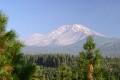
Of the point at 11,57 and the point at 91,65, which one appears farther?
the point at 91,65

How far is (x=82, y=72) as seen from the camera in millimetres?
24281

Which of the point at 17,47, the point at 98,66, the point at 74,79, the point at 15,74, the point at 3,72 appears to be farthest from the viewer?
the point at 74,79

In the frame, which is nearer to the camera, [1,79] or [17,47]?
[1,79]

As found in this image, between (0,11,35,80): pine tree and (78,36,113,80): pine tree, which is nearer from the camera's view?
(0,11,35,80): pine tree

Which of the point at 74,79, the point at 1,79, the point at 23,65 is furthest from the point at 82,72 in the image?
the point at 74,79

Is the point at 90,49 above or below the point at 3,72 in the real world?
above

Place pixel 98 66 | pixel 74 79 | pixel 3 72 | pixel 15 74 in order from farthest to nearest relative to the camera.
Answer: pixel 74 79 → pixel 98 66 → pixel 15 74 → pixel 3 72

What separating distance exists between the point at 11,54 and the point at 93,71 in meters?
10.1

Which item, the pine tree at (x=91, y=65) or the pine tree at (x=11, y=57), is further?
the pine tree at (x=91, y=65)

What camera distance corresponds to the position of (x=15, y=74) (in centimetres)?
1482

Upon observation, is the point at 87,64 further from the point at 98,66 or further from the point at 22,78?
the point at 22,78

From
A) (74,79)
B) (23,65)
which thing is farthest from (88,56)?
(74,79)

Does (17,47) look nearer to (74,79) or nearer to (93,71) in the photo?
(93,71)

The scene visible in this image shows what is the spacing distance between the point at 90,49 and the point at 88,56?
2.42 ft
